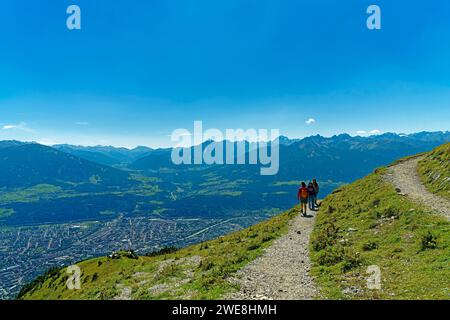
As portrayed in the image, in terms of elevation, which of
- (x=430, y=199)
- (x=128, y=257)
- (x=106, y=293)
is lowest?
(x=128, y=257)

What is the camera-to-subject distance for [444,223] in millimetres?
23266

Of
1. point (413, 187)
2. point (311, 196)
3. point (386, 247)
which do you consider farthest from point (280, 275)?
point (413, 187)

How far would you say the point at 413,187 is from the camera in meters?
39.5

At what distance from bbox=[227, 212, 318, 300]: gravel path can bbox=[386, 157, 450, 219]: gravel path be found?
505 inches

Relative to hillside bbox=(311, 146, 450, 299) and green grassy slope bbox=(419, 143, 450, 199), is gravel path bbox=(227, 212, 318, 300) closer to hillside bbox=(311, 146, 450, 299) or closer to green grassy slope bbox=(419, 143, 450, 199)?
hillside bbox=(311, 146, 450, 299)

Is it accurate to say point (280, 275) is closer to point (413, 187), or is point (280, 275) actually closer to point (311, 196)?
point (311, 196)

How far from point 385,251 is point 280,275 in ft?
26.1

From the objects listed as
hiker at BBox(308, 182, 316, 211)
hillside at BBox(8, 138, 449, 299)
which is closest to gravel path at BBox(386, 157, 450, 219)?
hillside at BBox(8, 138, 449, 299)

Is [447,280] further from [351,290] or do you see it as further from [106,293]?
[106,293]

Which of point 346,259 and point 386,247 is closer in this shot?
point 346,259
